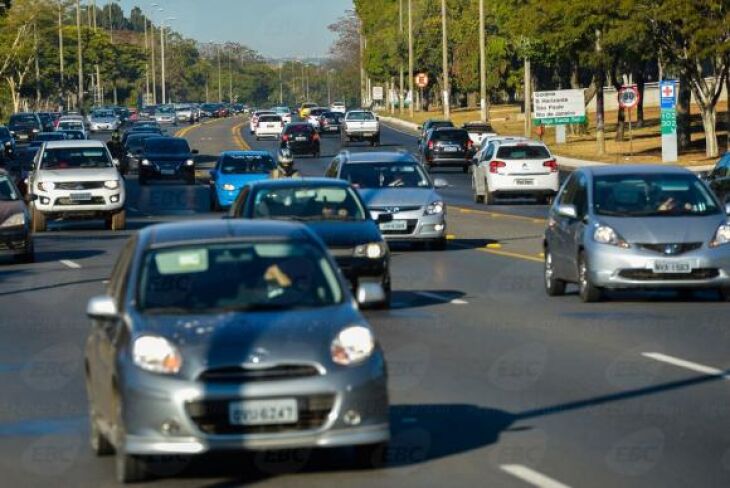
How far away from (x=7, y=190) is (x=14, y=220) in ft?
4.99

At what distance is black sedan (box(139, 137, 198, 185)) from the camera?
5838 cm

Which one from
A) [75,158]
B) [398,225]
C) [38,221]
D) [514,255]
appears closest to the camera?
[514,255]

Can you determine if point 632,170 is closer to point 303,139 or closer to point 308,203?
point 308,203

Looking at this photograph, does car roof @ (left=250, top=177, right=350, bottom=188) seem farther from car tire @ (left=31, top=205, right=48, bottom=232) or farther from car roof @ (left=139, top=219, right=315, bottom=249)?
car tire @ (left=31, top=205, right=48, bottom=232)

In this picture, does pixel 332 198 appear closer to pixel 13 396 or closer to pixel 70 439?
pixel 13 396

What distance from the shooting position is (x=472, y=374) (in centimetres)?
1453

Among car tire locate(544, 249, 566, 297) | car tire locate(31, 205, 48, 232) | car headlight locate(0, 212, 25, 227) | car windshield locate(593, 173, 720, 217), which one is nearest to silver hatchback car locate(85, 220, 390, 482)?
car windshield locate(593, 173, 720, 217)

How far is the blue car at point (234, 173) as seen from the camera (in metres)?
43.8

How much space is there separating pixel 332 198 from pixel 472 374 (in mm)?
6923

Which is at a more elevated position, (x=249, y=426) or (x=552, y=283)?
(x=249, y=426)

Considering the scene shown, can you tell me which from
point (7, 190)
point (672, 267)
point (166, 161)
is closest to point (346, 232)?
point (672, 267)

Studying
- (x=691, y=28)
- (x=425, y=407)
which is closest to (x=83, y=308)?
(x=425, y=407)

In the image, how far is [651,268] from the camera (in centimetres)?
1994

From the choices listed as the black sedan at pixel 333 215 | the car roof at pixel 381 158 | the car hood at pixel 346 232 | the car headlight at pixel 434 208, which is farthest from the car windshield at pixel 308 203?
the car roof at pixel 381 158
